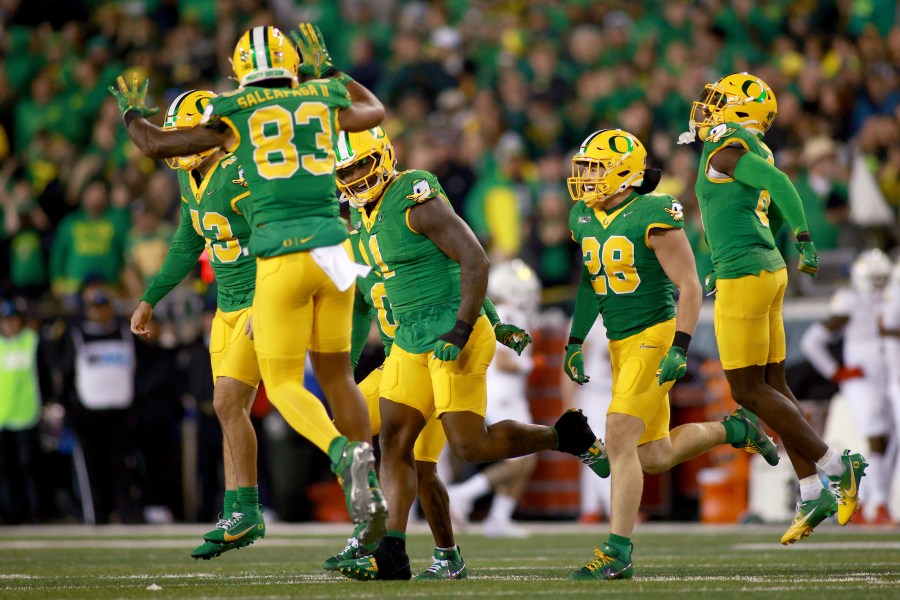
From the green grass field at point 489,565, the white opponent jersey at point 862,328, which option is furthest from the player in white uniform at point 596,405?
the white opponent jersey at point 862,328

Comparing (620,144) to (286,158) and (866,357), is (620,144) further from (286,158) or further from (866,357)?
(866,357)

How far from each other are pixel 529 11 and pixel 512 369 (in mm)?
7121

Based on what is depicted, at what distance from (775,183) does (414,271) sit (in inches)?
70.3

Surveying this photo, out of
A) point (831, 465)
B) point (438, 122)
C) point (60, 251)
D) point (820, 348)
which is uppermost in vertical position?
point (438, 122)

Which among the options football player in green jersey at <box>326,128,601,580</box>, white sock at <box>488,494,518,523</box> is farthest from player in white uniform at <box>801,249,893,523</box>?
football player in green jersey at <box>326,128,601,580</box>

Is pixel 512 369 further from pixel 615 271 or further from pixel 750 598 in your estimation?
pixel 750 598

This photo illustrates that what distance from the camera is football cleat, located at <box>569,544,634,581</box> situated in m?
6.68

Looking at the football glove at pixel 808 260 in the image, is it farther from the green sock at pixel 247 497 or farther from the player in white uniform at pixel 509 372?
the player in white uniform at pixel 509 372

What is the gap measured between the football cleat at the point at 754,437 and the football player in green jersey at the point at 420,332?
0.96 m

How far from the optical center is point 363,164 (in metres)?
7.10

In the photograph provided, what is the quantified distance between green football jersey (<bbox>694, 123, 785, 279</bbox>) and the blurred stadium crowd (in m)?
4.44

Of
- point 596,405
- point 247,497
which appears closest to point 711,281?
point 247,497

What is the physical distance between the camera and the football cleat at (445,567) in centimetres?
692

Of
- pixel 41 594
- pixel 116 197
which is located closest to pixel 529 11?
pixel 116 197
